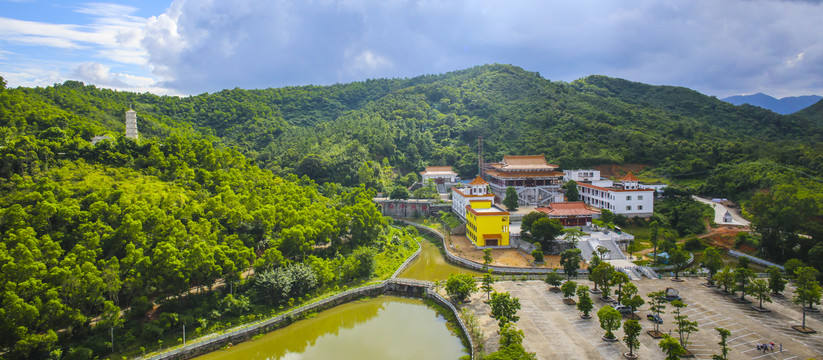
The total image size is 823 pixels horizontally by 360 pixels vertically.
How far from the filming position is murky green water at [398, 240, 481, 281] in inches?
1104

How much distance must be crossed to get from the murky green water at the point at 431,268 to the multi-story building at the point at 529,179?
13584 millimetres

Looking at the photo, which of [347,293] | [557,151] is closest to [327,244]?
[347,293]

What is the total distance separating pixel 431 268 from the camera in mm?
29812

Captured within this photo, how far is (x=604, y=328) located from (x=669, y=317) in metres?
4.31

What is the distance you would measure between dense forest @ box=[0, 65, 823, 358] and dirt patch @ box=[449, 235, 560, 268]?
201 inches

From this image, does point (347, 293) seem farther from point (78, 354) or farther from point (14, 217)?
point (14, 217)

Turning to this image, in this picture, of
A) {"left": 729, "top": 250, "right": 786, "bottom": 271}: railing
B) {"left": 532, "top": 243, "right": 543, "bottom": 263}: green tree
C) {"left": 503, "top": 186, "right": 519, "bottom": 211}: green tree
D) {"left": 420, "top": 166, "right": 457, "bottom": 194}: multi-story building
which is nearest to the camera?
{"left": 729, "top": 250, "right": 786, "bottom": 271}: railing

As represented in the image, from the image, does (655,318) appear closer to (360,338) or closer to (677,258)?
(677,258)

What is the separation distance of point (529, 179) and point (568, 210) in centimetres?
1167

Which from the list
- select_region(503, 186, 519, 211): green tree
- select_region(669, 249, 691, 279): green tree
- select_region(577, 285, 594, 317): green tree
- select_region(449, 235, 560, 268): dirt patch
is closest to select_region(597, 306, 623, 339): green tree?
select_region(577, 285, 594, 317): green tree

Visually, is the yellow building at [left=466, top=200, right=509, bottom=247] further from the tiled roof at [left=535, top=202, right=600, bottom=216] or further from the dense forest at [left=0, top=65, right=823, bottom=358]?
the dense forest at [left=0, top=65, right=823, bottom=358]

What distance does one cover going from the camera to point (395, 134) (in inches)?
2495

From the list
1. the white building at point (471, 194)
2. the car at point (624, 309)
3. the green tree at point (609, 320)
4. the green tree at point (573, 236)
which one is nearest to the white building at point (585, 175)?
the white building at point (471, 194)

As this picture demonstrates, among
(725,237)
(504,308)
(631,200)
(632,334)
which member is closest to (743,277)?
(632,334)
